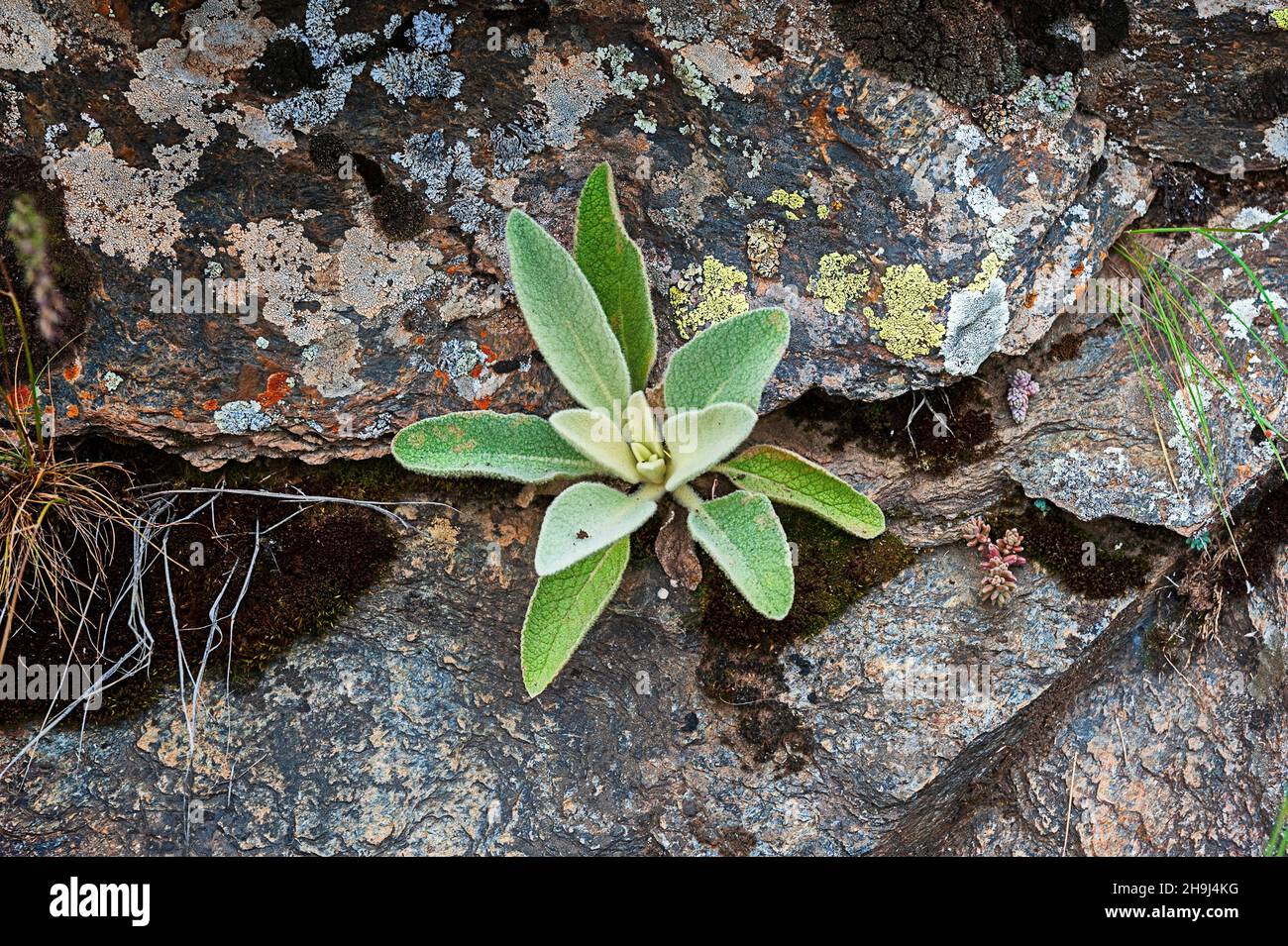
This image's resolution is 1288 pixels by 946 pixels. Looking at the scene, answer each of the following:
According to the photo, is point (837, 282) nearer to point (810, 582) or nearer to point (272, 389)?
point (810, 582)

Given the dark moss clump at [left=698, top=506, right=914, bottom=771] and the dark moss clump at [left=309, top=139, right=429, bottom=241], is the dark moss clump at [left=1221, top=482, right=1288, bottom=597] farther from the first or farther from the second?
the dark moss clump at [left=309, top=139, right=429, bottom=241]

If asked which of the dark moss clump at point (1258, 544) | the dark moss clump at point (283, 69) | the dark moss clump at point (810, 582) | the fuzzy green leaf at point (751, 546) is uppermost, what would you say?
the dark moss clump at point (283, 69)

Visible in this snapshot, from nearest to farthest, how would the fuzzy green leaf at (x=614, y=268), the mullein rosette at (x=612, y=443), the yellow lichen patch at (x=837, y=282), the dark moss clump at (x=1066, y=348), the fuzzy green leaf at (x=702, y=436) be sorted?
the fuzzy green leaf at (x=702, y=436) < the mullein rosette at (x=612, y=443) < the fuzzy green leaf at (x=614, y=268) < the yellow lichen patch at (x=837, y=282) < the dark moss clump at (x=1066, y=348)

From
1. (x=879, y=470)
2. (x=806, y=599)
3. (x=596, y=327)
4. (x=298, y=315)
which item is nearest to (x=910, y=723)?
(x=806, y=599)

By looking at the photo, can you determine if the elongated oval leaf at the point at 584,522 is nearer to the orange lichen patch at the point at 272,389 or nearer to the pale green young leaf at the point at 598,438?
the pale green young leaf at the point at 598,438

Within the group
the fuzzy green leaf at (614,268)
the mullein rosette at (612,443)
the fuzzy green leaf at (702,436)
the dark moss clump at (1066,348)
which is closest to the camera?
the fuzzy green leaf at (702,436)

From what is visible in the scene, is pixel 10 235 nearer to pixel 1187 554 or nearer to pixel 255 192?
pixel 255 192

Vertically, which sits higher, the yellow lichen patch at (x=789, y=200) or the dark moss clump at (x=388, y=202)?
the yellow lichen patch at (x=789, y=200)

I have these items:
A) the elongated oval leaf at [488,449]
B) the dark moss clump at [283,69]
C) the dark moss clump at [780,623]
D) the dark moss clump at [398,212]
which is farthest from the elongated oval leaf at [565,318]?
the dark moss clump at [283,69]
